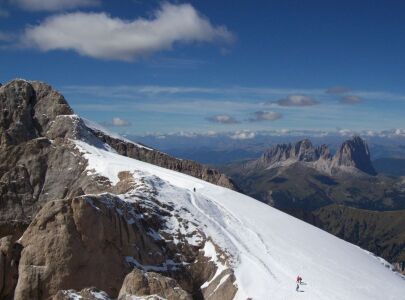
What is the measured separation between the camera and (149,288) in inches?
1554

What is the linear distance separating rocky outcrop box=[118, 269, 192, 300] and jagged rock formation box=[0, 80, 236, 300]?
0.23 m

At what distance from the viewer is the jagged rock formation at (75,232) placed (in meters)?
54.5

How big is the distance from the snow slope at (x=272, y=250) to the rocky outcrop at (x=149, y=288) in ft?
87.3

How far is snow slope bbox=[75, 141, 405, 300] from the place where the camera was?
67.6 metres

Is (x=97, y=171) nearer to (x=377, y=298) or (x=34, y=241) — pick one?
(x=34, y=241)

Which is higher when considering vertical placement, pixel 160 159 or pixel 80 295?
pixel 160 159

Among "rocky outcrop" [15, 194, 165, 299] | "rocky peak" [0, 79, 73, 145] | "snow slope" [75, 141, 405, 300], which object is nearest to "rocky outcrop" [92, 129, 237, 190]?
"rocky peak" [0, 79, 73, 145]

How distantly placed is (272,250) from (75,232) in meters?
32.9

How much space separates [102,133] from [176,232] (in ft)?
269

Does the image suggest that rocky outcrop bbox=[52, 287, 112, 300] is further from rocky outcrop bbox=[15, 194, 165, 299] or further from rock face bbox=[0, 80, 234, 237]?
rock face bbox=[0, 80, 234, 237]

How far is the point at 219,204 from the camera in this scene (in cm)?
9231

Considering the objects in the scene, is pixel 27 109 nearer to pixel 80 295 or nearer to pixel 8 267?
pixel 8 267

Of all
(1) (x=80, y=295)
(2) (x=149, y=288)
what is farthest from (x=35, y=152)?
(1) (x=80, y=295)

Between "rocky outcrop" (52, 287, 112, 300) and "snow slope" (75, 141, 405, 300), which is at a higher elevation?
"rocky outcrop" (52, 287, 112, 300)
